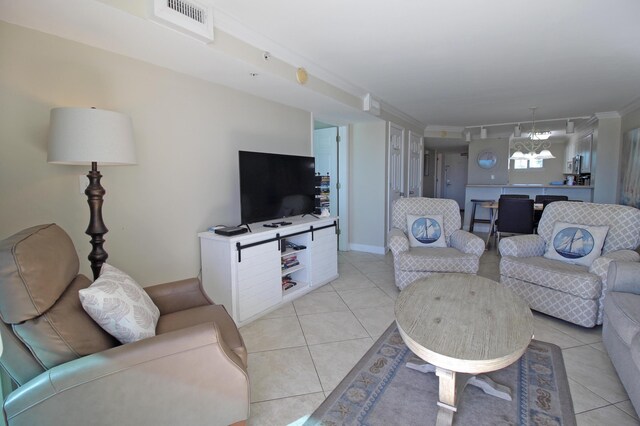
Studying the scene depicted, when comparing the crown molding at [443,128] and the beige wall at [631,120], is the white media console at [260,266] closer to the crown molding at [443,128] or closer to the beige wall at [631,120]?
the crown molding at [443,128]

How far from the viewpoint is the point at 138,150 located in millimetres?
2297

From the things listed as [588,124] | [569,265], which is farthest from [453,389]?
[588,124]

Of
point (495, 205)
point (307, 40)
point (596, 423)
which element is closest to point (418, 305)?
point (596, 423)

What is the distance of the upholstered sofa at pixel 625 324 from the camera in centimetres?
159

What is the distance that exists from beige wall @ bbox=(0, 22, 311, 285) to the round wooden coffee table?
1.81 metres

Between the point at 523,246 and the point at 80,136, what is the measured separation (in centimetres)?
343

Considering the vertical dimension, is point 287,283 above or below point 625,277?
below

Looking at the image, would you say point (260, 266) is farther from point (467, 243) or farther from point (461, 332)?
point (467, 243)

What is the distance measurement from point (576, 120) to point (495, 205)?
236 cm

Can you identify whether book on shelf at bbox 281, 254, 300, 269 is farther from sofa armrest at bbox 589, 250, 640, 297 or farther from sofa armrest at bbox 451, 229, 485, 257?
sofa armrest at bbox 589, 250, 640, 297

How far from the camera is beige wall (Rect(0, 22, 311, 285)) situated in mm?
1758

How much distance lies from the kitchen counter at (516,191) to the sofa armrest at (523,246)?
3626 millimetres

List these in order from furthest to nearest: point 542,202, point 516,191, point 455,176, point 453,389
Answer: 1. point 455,176
2. point 516,191
3. point 542,202
4. point 453,389

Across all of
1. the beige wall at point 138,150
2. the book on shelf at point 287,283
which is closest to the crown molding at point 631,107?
the beige wall at point 138,150
